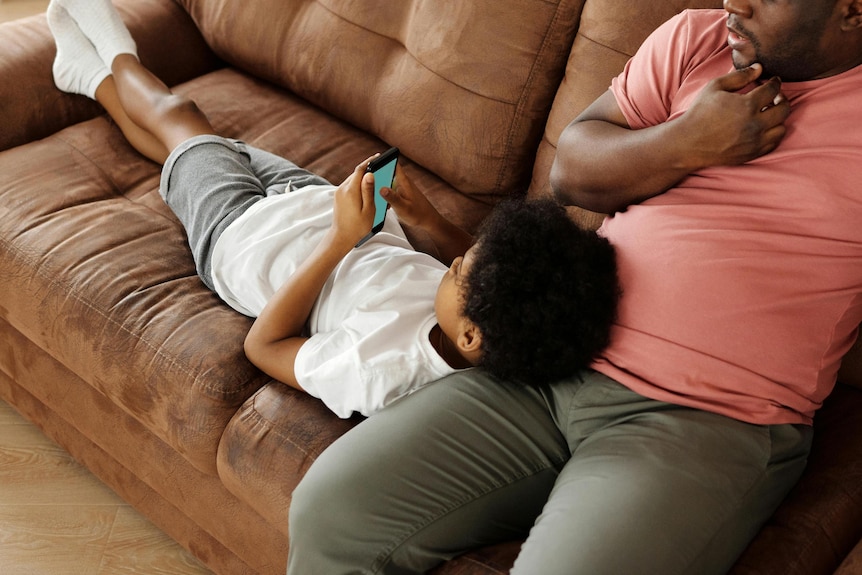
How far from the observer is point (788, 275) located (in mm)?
1129

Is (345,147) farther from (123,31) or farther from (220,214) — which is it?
(123,31)

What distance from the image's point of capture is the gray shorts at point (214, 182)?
1.51m

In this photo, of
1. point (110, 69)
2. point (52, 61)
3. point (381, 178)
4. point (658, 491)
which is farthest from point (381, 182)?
point (52, 61)

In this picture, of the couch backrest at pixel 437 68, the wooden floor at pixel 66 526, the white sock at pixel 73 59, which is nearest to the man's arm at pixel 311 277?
the couch backrest at pixel 437 68

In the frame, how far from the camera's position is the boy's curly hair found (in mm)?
Result: 1153

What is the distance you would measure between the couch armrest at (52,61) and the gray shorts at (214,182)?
37 cm

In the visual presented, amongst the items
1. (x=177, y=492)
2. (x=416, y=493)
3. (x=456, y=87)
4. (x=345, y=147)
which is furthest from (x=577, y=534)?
(x=345, y=147)

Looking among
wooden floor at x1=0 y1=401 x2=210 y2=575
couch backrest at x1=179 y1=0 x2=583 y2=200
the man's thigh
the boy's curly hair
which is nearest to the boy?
the boy's curly hair

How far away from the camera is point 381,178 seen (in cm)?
137

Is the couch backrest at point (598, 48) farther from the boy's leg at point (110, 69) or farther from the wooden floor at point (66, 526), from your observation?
the wooden floor at point (66, 526)

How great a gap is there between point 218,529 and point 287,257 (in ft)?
1.55

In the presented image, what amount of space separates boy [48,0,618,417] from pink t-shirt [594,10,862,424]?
0.23 ft

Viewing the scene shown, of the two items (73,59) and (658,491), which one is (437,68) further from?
(658,491)

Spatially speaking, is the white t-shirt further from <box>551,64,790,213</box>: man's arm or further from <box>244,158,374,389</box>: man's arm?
<box>551,64,790,213</box>: man's arm
